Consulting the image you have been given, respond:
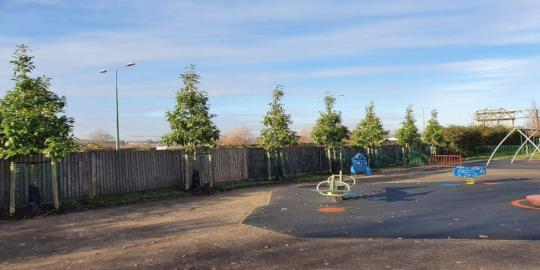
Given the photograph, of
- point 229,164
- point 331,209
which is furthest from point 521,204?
point 229,164

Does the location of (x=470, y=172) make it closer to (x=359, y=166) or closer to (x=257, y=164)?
(x=359, y=166)

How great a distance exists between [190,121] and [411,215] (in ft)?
34.1

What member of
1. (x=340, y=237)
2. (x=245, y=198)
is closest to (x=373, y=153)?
(x=245, y=198)

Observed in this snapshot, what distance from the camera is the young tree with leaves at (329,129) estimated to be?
2895 cm

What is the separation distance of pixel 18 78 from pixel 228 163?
11236 mm

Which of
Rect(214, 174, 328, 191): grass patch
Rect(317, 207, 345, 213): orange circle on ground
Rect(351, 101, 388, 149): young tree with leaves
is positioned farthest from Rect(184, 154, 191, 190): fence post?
Rect(351, 101, 388, 149): young tree with leaves

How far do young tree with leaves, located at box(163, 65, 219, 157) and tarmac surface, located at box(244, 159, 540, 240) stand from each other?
3881 millimetres

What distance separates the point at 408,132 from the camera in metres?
38.3

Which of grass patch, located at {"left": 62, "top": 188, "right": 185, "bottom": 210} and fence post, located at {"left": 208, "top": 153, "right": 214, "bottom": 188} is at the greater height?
fence post, located at {"left": 208, "top": 153, "right": 214, "bottom": 188}

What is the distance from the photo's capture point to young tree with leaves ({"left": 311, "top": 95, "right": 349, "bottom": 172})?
95.0 ft

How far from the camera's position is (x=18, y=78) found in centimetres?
1459

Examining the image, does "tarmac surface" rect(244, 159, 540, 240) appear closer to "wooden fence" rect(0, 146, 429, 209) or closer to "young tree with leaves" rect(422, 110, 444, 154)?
"wooden fence" rect(0, 146, 429, 209)

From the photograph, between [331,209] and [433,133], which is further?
[433,133]

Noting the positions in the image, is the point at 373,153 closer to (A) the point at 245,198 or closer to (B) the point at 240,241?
(A) the point at 245,198
